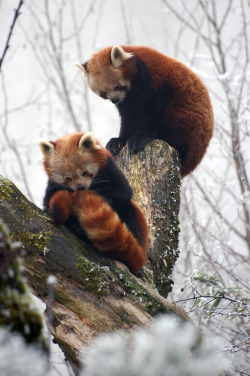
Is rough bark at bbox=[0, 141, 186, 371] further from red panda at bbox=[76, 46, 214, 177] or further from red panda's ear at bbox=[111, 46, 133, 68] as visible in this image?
red panda's ear at bbox=[111, 46, 133, 68]

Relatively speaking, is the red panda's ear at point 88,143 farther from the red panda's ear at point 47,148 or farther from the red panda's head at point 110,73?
the red panda's head at point 110,73

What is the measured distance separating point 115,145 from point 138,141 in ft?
1.40

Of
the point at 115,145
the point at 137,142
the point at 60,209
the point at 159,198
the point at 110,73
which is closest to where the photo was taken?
the point at 60,209

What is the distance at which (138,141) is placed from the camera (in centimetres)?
382

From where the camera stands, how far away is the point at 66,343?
6.24ft

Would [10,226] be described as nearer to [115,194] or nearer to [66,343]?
[66,343]

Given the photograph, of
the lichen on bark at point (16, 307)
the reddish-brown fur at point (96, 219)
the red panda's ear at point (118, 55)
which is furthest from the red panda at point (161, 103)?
the lichen on bark at point (16, 307)

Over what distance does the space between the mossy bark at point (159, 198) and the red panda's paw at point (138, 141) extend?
7 cm

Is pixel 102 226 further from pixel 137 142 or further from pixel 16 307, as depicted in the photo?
pixel 137 142

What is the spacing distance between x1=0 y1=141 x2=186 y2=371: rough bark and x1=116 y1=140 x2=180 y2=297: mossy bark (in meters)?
0.69

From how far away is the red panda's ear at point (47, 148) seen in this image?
10.8 ft

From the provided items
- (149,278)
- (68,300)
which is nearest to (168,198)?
(149,278)

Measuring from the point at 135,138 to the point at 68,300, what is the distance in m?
2.22

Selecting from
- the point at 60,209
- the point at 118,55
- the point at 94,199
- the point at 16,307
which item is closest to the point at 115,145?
the point at 118,55
